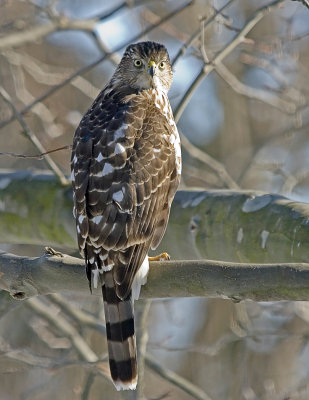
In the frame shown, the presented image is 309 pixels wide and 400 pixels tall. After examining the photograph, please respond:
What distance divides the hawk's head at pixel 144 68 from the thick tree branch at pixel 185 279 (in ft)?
5.04

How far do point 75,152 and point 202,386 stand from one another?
4478 mm

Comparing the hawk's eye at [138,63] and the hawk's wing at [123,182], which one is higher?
the hawk's eye at [138,63]

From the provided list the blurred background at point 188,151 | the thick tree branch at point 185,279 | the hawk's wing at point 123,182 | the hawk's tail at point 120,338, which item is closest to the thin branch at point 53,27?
the blurred background at point 188,151

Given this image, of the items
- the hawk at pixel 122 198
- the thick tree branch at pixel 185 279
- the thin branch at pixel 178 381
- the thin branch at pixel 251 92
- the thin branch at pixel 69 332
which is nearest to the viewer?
the thick tree branch at pixel 185 279

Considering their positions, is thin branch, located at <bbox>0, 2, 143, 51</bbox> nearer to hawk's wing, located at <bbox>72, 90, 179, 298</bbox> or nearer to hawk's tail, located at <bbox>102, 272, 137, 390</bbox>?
hawk's wing, located at <bbox>72, 90, 179, 298</bbox>

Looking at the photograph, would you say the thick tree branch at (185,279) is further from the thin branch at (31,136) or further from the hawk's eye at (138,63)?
the hawk's eye at (138,63)

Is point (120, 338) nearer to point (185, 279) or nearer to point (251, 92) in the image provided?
point (185, 279)

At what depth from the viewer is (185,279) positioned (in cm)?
420

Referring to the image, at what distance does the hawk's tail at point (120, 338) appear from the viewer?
184 inches

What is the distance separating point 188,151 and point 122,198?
176 cm

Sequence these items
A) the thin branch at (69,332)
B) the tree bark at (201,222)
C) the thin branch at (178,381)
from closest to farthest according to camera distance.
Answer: the tree bark at (201,222), the thin branch at (178,381), the thin branch at (69,332)

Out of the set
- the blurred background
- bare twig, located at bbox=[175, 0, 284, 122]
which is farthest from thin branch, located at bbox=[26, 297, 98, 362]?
bare twig, located at bbox=[175, 0, 284, 122]

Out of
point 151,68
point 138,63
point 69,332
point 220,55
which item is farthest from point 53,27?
point 69,332

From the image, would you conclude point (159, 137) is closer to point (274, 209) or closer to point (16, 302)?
point (274, 209)
